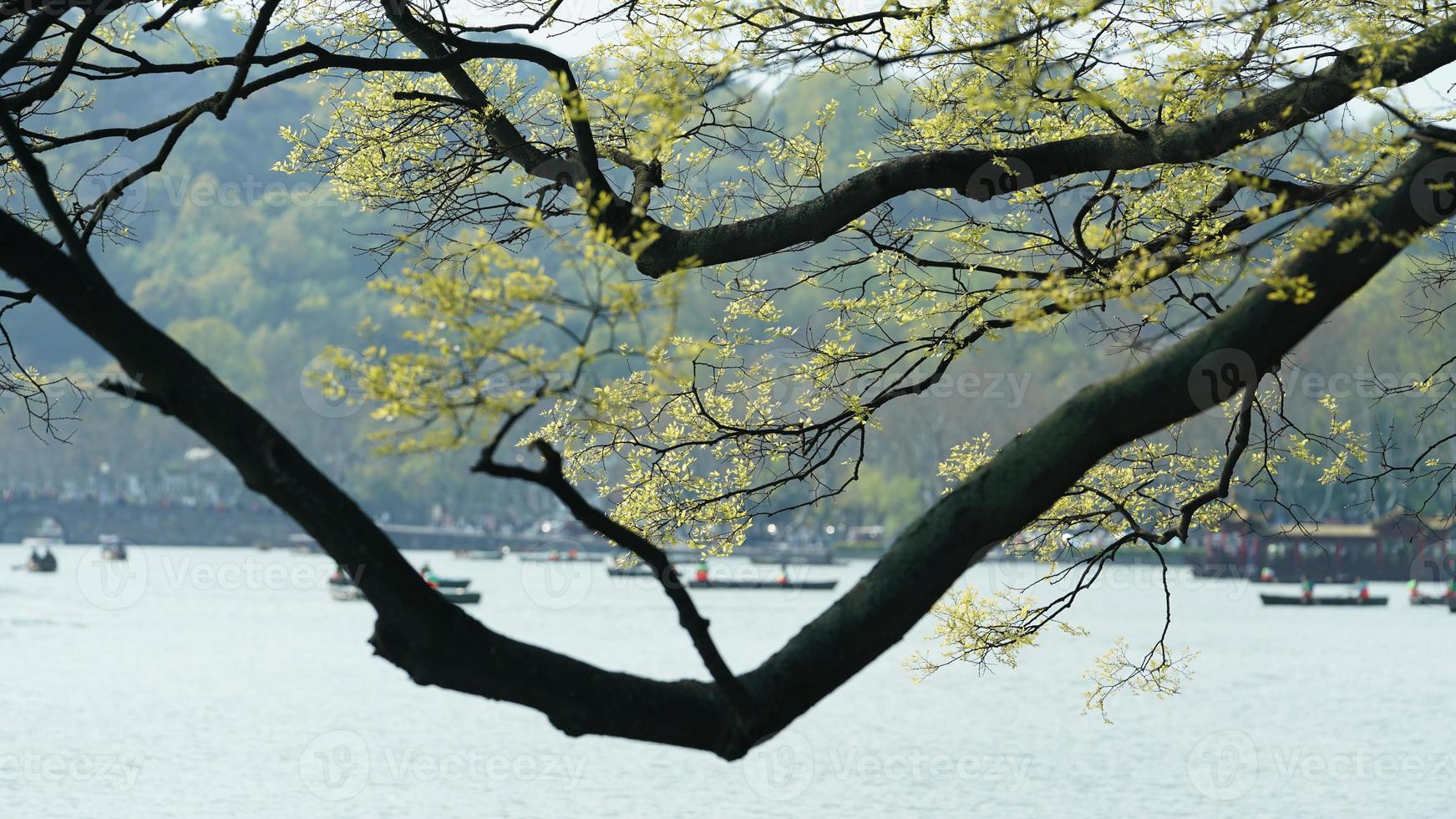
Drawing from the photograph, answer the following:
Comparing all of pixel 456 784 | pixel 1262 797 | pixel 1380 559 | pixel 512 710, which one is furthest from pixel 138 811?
pixel 1380 559

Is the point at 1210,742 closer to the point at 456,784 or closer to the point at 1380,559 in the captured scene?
the point at 456,784

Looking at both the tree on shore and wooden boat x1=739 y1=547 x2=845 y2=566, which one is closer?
the tree on shore

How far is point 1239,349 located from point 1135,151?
299 cm

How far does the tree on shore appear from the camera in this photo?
5191mm

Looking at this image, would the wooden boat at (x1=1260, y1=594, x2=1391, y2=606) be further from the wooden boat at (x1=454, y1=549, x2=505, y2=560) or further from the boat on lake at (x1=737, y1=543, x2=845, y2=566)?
the wooden boat at (x1=454, y1=549, x2=505, y2=560)
